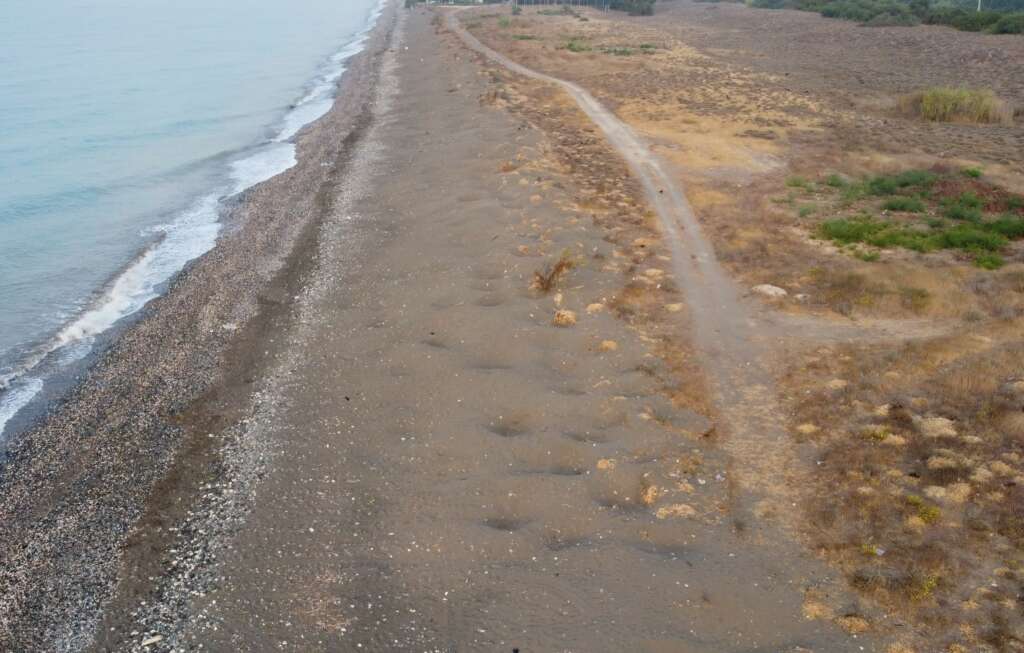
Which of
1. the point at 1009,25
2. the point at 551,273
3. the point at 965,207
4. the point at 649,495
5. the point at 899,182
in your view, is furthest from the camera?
the point at 1009,25

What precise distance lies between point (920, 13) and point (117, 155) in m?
55.6

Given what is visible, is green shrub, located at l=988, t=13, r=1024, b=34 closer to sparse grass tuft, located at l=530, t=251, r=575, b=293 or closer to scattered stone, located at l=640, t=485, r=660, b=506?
sparse grass tuft, located at l=530, t=251, r=575, b=293

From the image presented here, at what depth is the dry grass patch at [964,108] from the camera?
24562 millimetres

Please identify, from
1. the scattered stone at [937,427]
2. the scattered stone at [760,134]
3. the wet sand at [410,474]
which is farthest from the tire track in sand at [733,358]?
the scattered stone at [760,134]

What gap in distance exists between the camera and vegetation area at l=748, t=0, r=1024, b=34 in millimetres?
43844

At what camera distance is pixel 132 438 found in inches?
423

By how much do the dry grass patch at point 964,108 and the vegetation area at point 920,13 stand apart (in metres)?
23.6

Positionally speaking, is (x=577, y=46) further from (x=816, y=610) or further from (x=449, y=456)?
(x=816, y=610)

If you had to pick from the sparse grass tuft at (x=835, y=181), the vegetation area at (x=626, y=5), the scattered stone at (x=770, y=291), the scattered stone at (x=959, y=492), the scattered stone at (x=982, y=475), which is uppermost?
the vegetation area at (x=626, y=5)

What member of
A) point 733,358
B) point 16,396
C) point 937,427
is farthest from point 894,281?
point 16,396

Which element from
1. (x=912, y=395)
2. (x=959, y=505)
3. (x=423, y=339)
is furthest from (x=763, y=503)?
(x=423, y=339)

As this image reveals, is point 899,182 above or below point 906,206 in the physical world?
above

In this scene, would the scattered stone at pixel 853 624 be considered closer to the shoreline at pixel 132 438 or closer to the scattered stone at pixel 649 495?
the scattered stone at pixel 649 495

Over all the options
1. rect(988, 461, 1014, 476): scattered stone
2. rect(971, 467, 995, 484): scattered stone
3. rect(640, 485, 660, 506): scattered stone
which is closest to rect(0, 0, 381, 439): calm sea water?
rect(640, 485, 660, 506): scattered stone
